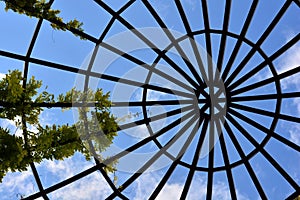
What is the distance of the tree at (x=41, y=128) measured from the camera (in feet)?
23.2

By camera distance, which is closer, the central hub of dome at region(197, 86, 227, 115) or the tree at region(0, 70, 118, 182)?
the tree at region(0, 70, 118, 182)

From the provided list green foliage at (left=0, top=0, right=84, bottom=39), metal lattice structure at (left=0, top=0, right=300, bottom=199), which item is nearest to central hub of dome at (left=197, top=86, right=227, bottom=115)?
metal lattice structure at (left=0, top=0, right=300, bottom=199)

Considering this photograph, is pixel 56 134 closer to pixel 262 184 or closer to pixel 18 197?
pixel 18 197

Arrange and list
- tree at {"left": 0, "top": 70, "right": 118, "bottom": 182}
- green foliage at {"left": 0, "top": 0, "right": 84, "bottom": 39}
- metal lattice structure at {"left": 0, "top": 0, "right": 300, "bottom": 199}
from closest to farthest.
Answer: tree at {"left": 0, "top": 70, "right": 118, "bottom": 182} < green foliage at {"left": 0, "top": 0, "right": 84, "bottom": 39} < metal lattice structure at {"left": 0, "top": 0, "right": 300, "bottom": 199}

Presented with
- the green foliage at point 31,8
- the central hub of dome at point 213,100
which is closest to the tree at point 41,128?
the green foliage at point 31,8

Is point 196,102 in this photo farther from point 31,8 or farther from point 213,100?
point 31,8

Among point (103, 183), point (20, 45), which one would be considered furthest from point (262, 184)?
point (20, 45)

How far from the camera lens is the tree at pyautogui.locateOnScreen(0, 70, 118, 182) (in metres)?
7.09

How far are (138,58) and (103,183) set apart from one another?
4.09 metres

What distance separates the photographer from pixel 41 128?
7789 millimetres

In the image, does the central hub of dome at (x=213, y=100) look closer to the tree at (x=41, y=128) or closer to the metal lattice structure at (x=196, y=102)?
the metal lattice structure at (x=196, y=102)

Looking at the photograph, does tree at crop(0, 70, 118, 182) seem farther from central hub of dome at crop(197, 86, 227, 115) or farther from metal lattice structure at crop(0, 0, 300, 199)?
central hub of dome at crop(197, 86, 227, 115)

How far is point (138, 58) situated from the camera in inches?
466

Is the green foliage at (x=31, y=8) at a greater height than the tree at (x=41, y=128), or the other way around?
the green foliage at (x=31, y=8)
